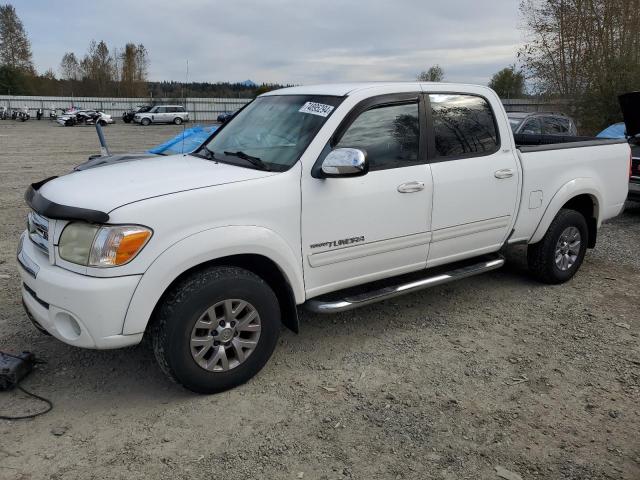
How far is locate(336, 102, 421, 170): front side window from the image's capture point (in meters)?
3.92

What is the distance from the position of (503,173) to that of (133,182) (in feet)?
9.72

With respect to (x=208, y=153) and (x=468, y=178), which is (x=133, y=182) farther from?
(x=468, y=178)

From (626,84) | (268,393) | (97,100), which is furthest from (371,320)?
(97,100)

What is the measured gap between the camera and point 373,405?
11.1 ft

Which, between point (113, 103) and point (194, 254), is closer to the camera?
point (194, 254)

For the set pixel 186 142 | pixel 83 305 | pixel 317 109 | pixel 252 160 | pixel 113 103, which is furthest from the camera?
pixel 113 103

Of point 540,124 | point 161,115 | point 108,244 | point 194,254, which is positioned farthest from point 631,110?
point 161,115

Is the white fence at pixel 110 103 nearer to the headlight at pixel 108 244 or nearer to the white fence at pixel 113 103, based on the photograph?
the white fence at pixel 113 103

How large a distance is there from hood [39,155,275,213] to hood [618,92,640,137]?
719cm

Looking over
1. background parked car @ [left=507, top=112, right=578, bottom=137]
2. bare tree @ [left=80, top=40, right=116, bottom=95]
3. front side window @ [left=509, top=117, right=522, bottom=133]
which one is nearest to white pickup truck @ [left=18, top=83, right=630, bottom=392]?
front side window @ [left=509, top=117, right=522, bottom=133]

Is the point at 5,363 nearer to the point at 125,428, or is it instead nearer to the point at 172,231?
the point at 125,428

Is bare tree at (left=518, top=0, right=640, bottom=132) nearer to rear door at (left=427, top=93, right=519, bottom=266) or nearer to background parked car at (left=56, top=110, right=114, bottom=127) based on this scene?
rear door at (left=427, top=93, right=519, bottom=266)

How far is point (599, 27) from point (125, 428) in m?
22.6

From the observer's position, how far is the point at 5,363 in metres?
3.52
